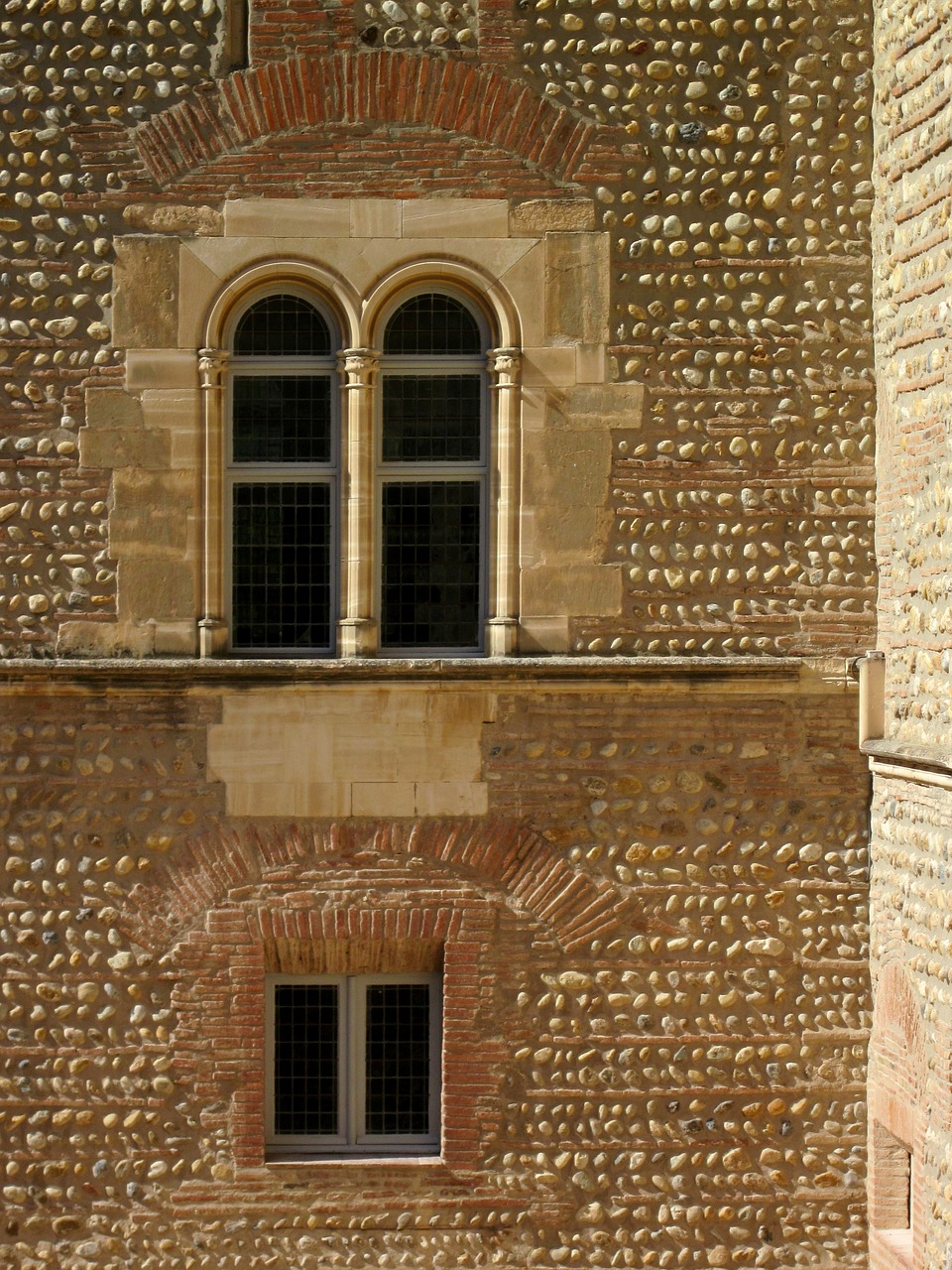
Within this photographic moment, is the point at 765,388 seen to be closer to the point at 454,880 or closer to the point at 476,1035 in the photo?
the point at 454,880

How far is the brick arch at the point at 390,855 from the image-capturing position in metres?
7.13

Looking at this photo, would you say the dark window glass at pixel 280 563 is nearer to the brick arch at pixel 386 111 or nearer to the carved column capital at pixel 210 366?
the carved column capital at pixel 210 366

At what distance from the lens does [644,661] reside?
7059 mm

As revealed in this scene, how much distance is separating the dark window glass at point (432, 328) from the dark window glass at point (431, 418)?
0.15 m

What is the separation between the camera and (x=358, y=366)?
7.25 metres

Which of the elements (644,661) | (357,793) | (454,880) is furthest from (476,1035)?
(644,661)

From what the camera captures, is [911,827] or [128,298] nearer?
[911,827]

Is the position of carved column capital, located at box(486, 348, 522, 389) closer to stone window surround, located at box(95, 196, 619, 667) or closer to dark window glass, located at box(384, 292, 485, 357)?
stone window surround, located at box(95, 196, 619, 667)

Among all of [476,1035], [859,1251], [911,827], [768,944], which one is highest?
[911,827]

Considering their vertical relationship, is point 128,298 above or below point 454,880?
above

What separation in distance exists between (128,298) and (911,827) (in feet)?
14.8

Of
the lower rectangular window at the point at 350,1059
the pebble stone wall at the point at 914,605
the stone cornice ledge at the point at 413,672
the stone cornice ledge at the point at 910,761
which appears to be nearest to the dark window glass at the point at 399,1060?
the lower rectangular window at the point at 350,1059

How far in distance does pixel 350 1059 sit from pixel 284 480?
2.95 meters

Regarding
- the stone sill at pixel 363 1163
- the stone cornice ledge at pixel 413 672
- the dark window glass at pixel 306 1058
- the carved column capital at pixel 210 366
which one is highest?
the carved column capital at pixel 210 366
